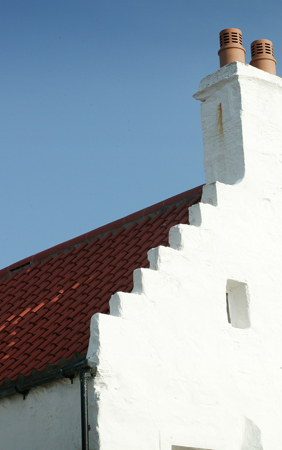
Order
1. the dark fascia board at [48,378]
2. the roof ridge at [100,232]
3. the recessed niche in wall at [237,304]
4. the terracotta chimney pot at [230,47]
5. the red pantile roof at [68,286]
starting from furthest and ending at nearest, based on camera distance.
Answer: the roof ridge at [100,232] < the terracotta chimney pot at [230,47] < the recessed niche in wall at [237,304] < the red pantile roof at [68,286] < the dark fascia board at [48,378]

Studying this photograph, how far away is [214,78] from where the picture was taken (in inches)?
464

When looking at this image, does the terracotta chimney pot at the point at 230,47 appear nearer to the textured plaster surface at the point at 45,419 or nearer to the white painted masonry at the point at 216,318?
the white painted masonry at the point at 216,318

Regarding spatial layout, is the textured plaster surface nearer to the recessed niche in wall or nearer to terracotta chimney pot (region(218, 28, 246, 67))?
the recessed niche in wall

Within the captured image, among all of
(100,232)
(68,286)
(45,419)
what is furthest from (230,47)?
(45,419)

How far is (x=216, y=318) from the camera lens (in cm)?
979

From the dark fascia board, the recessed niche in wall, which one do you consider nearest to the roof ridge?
the recessed niche in wall

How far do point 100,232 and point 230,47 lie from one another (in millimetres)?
3757

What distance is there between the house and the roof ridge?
0.08 m

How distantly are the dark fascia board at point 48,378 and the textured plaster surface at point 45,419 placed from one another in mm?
91

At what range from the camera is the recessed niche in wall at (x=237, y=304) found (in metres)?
10.2

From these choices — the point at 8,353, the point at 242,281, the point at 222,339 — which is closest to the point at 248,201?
the point at 242,281

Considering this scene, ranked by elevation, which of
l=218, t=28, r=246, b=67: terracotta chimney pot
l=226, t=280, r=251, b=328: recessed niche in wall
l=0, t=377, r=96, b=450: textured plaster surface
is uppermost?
l=218, t=28, r=246, b=67: terracotta chimney pot

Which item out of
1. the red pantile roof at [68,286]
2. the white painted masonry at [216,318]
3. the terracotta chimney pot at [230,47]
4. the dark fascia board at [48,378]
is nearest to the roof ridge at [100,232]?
the red pantile roof at [68,286]

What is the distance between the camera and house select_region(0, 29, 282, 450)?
8695 mm
